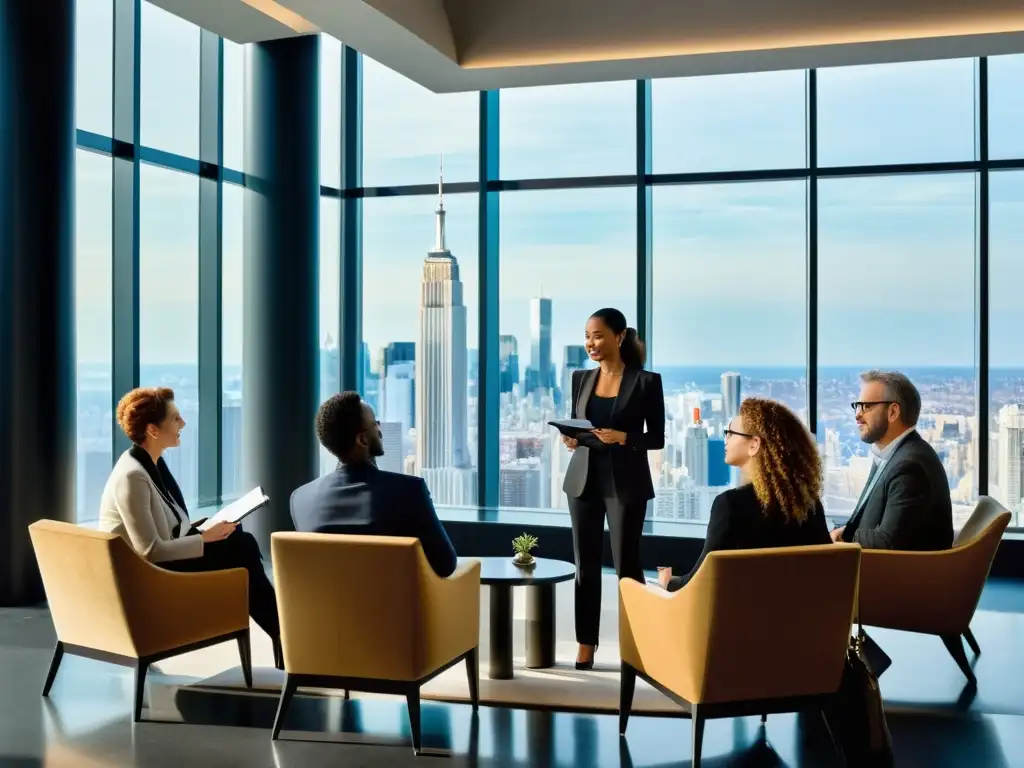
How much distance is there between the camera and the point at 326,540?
12.4 ft

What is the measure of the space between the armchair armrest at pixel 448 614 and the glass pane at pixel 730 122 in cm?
466

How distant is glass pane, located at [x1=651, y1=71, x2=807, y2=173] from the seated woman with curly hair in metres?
4.67

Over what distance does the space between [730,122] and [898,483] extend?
13.4 feet

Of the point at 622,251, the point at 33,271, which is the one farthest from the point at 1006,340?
the point at 33,271

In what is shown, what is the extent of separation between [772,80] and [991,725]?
17.0ft

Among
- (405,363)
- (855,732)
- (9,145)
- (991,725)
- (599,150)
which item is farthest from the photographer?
(405,363)

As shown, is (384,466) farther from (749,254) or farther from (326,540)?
(326,540)

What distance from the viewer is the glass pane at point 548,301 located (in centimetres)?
831

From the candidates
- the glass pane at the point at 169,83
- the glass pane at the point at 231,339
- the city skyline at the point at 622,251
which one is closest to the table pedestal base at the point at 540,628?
the city skyline at the point at 622,251

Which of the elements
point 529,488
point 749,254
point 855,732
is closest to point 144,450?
point 855,732

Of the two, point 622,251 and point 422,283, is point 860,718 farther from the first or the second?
point 422,283

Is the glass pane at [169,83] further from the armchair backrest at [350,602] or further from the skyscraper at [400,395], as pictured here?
the armchair backrest at [350,602]

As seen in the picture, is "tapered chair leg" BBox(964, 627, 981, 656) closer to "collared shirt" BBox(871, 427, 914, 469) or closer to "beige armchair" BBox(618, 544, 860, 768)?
"collared shirt" BBox(871, 427, 914, 469)

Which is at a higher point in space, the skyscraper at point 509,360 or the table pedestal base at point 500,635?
the skyscraper at point 509,360
